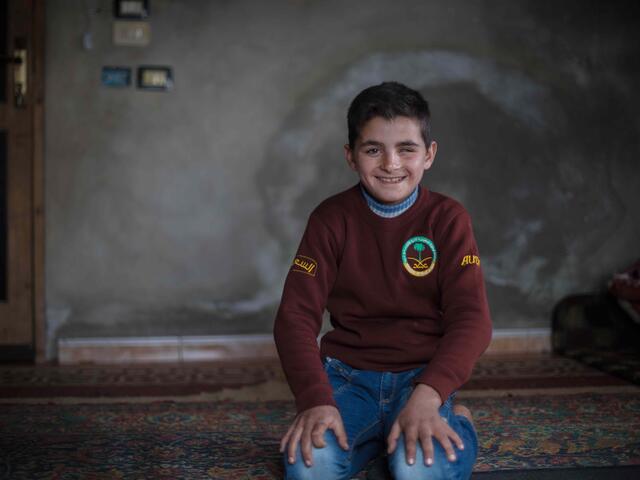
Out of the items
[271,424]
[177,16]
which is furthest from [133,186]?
[271,424]

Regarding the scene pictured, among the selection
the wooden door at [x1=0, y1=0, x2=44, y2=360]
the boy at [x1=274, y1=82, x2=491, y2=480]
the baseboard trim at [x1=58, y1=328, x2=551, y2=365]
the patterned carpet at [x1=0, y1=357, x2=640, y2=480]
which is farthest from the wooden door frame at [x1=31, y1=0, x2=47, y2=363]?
the boy at [x1=274, y1=82, x2=491, y2=480]

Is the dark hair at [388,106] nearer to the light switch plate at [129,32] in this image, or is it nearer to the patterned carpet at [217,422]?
the patterned carpet at [217,422]

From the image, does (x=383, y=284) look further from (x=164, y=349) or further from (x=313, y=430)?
(x=164, y=349)

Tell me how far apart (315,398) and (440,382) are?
0.24 meters

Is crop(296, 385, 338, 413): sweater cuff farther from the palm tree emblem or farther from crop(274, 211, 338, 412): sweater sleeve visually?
the palm tree emblem

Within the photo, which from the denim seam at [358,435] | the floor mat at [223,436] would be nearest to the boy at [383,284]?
the denim seam at [358,435]

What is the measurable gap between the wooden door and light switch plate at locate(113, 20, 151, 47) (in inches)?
12.7

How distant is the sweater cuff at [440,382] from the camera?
1353mm

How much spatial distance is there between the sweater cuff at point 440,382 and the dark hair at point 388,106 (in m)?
0.53

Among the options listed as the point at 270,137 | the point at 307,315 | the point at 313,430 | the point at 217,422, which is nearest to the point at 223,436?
the point at 217,422

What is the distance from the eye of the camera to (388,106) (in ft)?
5.09

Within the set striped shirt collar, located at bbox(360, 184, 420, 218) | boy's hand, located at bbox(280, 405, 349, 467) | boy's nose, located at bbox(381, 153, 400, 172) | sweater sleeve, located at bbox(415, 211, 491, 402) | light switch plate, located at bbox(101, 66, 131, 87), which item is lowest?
boy's hand, located at bbox(280, 405, 349, 467)

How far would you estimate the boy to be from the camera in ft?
4.88

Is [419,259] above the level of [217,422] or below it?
above
